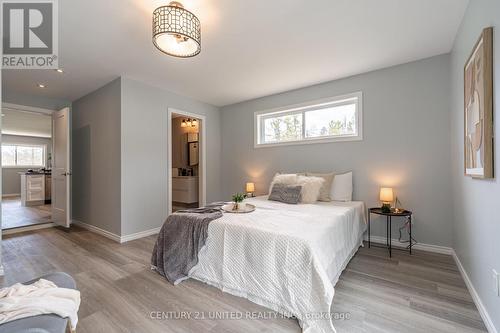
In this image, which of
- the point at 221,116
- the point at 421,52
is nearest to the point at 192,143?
the point at 221,116

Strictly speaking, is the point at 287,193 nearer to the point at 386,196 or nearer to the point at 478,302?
the point at 386,196

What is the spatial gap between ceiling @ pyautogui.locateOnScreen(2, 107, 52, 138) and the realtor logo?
3.74 meters

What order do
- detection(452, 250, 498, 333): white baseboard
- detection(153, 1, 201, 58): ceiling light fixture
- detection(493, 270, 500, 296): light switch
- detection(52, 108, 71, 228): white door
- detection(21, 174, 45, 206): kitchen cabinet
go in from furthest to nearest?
detection(21, 174, 45, 206): kitchen cabinet → detection(52, 108, 71, 228): white door → detection(153, 1, 201, 58): ceiling light fixture → detection(452, 250, 498, 333): white baseboard → detection(493, 270, 500, 296): light switch

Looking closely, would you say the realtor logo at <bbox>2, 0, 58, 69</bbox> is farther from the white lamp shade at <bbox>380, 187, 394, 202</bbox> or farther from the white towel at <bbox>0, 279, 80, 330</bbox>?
the white lamp shade at <bbox>380, 187, 394, 202</bbox>

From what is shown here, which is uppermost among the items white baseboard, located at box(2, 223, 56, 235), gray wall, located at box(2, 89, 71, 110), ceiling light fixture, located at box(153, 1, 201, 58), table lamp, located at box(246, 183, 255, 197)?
gray wall, located at box(2, 89, 71, 110)

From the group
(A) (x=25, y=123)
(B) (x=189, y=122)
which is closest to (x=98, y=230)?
(B) (x=189, y=122)

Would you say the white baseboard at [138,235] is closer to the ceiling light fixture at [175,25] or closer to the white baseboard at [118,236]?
the white baseboard at [118,236]

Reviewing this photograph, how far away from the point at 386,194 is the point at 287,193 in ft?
A: 4.28

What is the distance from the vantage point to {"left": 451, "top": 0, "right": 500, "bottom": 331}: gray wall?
1.42 meters

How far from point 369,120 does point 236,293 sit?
2.98 metres

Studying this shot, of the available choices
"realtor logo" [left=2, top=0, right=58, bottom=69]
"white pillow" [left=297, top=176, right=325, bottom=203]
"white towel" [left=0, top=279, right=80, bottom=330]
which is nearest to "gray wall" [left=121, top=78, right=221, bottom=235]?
"realtor logo" [left=2, top=0, right=58, bottom=69]

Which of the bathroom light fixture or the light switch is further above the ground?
the bathroom light fixture

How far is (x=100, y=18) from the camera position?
2.12 metres

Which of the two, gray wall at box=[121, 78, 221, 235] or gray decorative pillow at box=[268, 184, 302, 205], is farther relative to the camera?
gray wall at box=[121, 78, 221, 235]
